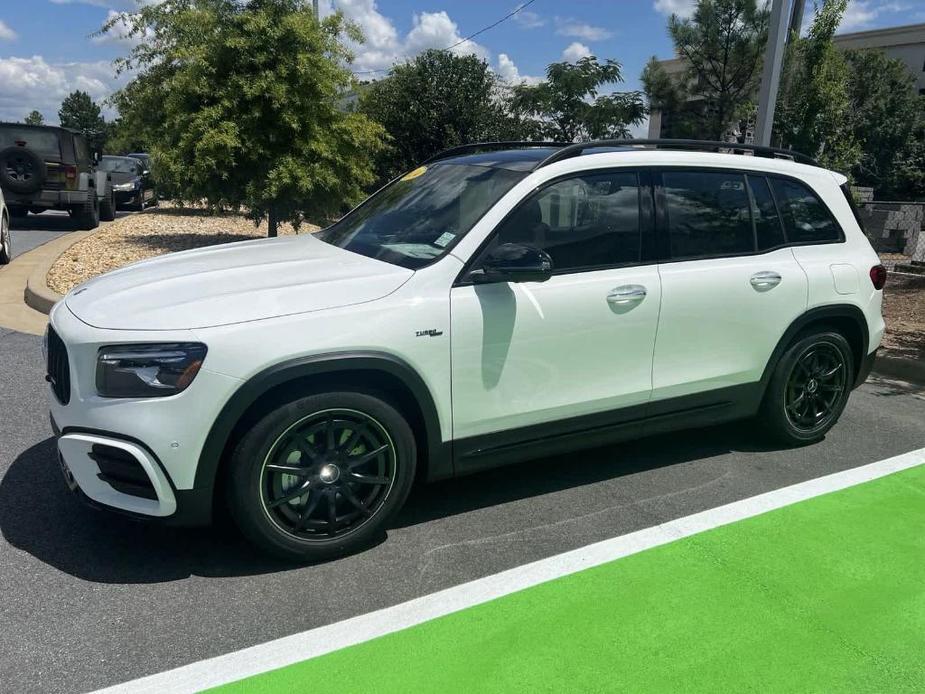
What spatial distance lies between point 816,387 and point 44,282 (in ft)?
26.6

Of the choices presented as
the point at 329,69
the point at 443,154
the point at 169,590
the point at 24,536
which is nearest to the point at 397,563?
the point at 169,590

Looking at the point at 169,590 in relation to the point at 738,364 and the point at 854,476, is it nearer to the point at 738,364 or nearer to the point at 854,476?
the point at 738,364

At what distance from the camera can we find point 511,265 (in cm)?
349

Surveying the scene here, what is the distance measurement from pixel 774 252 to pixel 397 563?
284 centimetres

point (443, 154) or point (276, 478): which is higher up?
point (443, 154)

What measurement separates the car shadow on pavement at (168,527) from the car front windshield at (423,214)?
1345mm

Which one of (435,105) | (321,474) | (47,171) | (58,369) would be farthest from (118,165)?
(321,474)

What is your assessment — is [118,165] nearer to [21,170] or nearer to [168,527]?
[21,170]

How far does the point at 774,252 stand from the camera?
449 cm

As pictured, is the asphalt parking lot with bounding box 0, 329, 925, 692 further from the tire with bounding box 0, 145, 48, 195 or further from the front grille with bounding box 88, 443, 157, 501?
the tire with bounding box 0, 145, 48, 195

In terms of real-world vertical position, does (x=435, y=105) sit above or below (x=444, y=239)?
above

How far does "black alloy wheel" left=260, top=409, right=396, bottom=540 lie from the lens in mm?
3189

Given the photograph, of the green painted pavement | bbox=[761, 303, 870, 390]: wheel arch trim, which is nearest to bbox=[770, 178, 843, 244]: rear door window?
bbox=[761, 303, 870, 390]: wheel arch trim

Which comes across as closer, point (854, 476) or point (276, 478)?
point (276, 478)
